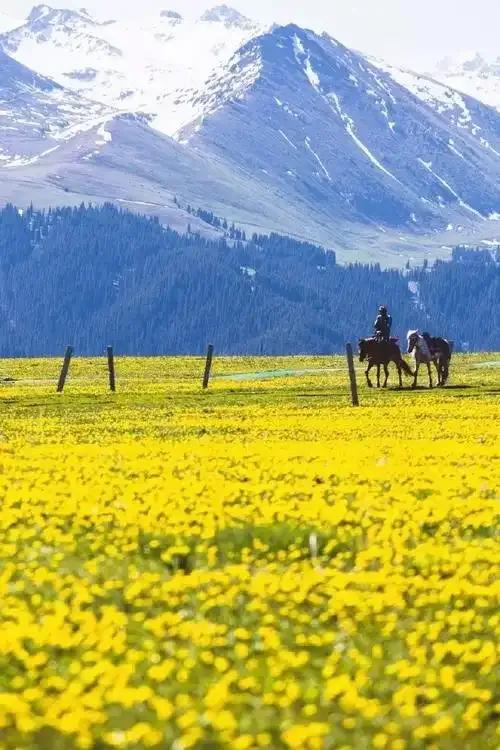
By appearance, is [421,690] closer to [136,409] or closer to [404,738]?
[404,738]

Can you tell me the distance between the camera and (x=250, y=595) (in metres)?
14.8

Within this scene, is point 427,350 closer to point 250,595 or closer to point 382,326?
point 382,326

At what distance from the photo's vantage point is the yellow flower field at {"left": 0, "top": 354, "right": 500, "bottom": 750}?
34.2 ft

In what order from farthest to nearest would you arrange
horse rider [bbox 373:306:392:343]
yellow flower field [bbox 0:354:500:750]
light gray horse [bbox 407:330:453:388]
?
horse rider [bbox 373:306:392:343] < light gray horse [bbox 407:330:453:388] < yellow flower field [bbox 0:354:500:750]

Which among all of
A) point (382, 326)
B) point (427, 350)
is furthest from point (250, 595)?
point (382, 326)

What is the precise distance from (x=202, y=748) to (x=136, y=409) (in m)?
39.1

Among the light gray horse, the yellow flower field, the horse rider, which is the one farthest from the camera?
the horse rider

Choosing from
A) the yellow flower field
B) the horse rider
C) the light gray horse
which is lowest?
the yellow flower field

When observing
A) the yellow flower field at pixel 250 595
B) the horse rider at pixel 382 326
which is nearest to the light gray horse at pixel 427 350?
the horse rider at pixel 382 326

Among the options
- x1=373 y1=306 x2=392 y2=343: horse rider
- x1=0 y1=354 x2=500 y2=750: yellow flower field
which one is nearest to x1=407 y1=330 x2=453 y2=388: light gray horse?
x1=373 y1=306 x2=392 y2=343: horse rider

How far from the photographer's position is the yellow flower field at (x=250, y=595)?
1041cm

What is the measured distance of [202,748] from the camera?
9.87m

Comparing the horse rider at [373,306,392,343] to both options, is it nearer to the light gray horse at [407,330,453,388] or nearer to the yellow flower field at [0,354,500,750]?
the light gray horse at [407,330,453,388]

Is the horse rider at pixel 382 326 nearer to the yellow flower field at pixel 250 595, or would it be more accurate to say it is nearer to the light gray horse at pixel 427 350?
the light gray horse at pixel 427 350
